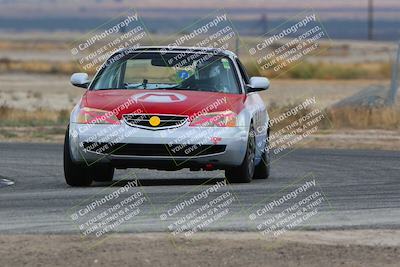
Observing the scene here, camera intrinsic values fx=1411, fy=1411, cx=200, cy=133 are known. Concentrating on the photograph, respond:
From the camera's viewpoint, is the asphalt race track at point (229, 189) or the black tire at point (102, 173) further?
the black tire at point (102, 173)

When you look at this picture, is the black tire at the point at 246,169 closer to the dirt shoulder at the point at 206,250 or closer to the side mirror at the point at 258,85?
the side mirror at the point at 258,85

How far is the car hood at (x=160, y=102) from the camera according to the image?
49.6ft

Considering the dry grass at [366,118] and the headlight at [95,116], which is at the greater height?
the headlight at [95,116]

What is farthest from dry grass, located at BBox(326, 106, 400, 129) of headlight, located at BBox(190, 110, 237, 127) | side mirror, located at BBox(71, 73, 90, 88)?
headlight, located at BBox(190, 110, 237, 127)

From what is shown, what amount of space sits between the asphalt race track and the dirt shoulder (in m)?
0.55

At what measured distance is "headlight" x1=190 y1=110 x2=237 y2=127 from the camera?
49.7 ft

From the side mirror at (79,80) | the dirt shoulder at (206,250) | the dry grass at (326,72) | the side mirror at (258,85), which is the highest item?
the dirt shoulder at (206,250)

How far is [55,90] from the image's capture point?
163ft

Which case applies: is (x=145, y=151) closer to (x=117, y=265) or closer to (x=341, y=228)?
(x=341, y=228)

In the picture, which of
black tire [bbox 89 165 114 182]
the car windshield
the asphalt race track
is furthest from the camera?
the car windshield

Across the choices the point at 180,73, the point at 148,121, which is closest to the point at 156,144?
the point at 148,121

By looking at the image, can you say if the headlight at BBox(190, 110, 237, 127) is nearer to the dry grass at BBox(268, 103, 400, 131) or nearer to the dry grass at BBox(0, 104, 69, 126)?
the dry grass at BBox(268, 103, 400, 131)

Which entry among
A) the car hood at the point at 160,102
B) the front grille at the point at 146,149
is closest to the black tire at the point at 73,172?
the front grille at the point at 146,149

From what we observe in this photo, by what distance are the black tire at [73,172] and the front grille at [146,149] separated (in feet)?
1.03
